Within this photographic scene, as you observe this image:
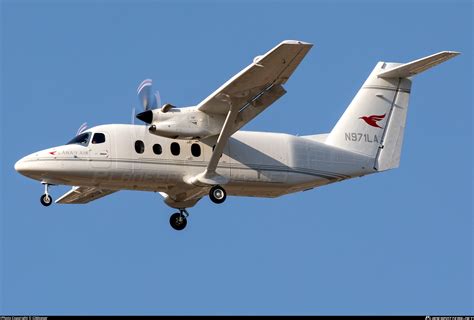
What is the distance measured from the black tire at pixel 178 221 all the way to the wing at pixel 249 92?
2427 millimetres

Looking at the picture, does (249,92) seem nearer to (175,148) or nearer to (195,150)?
(195,150)

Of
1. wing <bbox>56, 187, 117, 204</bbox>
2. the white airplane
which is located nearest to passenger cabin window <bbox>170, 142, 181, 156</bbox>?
the white airplane

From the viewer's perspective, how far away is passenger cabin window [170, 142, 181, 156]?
98.2 feet

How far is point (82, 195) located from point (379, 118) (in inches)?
353

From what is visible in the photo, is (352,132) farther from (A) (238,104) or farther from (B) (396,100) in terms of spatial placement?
(A) (238,104)

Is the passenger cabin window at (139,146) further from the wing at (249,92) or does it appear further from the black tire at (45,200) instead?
the black tire at (45,200)

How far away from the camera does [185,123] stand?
1155 inches

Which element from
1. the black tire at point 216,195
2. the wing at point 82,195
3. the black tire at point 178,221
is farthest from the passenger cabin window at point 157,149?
the wing at point 82,195

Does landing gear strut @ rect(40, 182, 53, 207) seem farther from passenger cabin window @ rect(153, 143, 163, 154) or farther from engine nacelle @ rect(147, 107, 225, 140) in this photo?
engine nacelle @ rect(147, 107, 225, 140)

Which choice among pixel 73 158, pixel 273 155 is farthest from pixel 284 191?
pixel 73 158

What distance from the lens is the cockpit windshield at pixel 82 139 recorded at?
29.5 m

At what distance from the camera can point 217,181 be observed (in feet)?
98.0

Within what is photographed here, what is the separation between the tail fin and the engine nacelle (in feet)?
14.5

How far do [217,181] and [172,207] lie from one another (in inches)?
106
